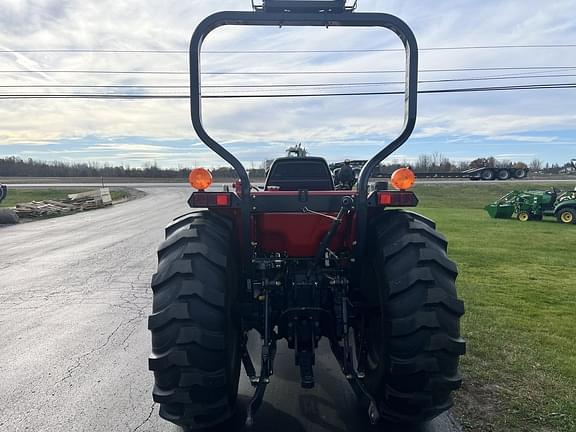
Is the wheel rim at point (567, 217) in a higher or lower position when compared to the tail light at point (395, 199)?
lower

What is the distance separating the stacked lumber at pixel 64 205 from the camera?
63.2 feet

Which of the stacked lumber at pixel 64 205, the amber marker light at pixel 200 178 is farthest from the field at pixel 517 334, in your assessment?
the stacked lumber at pixel 64 205

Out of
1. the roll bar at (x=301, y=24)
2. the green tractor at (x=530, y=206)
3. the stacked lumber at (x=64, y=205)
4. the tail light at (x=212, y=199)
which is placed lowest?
the stacked lumber at (x=64, y=205)

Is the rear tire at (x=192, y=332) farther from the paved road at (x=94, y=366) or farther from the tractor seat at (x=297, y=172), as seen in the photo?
the tractor seat at (x=297, y=172)

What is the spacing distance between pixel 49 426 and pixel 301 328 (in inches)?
79.9

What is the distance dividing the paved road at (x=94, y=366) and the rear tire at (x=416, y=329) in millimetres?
568

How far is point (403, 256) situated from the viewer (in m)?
2.84

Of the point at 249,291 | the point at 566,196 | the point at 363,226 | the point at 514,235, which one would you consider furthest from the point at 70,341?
the point at 566,196

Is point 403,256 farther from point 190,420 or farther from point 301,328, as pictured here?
point 190,420

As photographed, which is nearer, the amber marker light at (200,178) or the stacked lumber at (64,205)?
the amber marker light at (200,178)

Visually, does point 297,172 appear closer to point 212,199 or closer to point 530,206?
point 212,199

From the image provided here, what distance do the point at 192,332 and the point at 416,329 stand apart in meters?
1.35

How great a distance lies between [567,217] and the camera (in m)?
17.3

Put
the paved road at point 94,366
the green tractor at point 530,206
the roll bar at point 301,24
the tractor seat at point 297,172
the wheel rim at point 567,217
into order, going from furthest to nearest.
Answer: the green tractor at point 530,206
the wheel rim at point 567,217
the tractor seat at point 297,172
the paved road at point 94,366
the roll bar at point 301,24
